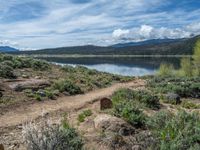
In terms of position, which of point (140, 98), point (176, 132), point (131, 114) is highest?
point (176, 132)

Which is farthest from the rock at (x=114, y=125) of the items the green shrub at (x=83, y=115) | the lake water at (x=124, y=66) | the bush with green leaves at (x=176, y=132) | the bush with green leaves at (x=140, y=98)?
the lake water at (x=124, y=66)

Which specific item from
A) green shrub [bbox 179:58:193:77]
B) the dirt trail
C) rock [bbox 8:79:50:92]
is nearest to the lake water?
green shrub [bbox 179:58:193:77]

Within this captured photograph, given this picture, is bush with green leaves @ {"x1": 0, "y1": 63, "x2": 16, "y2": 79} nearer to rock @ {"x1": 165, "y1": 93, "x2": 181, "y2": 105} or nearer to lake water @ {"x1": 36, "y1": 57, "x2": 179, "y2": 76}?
rock @ {"x1": 165, "y1": 93, "x2": 181, "y2": 105}

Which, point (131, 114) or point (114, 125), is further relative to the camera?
point (131, 114)

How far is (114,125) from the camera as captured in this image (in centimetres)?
1185

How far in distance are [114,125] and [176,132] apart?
2.48 m

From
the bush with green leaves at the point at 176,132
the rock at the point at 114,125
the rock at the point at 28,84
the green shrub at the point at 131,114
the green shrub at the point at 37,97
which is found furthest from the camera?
the rock at the point at 28,84

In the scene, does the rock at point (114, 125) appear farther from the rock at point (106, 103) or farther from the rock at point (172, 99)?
the rock at point (172, 99)

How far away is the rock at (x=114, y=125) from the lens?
11.7 m

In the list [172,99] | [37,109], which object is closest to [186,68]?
[172,99]

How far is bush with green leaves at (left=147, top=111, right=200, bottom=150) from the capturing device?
899 cm

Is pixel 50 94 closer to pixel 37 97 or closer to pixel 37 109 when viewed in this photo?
pixel 37 97

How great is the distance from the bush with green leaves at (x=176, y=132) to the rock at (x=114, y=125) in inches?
28.3

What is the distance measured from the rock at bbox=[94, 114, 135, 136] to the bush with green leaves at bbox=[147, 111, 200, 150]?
720mm
